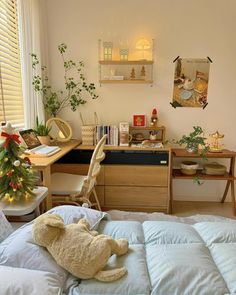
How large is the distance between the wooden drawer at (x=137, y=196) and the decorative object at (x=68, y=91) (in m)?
1.10

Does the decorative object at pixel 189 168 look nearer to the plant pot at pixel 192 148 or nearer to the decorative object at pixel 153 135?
the plant pot at pixel 192 148

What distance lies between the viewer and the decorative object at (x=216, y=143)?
2.76 m

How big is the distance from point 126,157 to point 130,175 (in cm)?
20

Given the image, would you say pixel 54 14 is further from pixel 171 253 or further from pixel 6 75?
pixel 171 253

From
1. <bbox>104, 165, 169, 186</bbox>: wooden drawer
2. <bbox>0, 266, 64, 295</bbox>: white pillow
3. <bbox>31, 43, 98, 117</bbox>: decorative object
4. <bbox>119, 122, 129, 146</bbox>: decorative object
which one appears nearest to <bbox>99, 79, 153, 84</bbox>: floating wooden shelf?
<bbox>31, 43, 98, 117</bbox>: decorative object

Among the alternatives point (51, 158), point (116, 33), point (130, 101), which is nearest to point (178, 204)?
point (130, 101)

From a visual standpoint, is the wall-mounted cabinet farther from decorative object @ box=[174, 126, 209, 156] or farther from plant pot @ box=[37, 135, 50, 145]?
plant pot @ box=[37, 135, 50, 145]

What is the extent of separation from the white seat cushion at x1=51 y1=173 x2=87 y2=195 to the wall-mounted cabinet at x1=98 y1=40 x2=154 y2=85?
1.16m

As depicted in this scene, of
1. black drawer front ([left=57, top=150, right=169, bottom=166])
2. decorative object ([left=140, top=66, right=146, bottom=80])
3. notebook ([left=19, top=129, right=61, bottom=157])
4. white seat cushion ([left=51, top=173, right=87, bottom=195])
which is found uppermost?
decorative object ([left=140, top=66, right=146, bottom=80])

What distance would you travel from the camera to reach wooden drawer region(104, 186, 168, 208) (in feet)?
8.79

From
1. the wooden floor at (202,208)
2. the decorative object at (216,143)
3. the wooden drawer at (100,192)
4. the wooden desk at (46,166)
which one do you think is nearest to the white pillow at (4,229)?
the wooden desk at (46,166)

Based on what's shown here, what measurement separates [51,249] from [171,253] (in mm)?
561

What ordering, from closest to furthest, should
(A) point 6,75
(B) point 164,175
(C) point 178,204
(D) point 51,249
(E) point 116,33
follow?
(D) point 51,249, (A) point 6,75, (B) point 164,175, (E) point 116,33, (C) point 178,204

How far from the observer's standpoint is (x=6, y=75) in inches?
90.0
